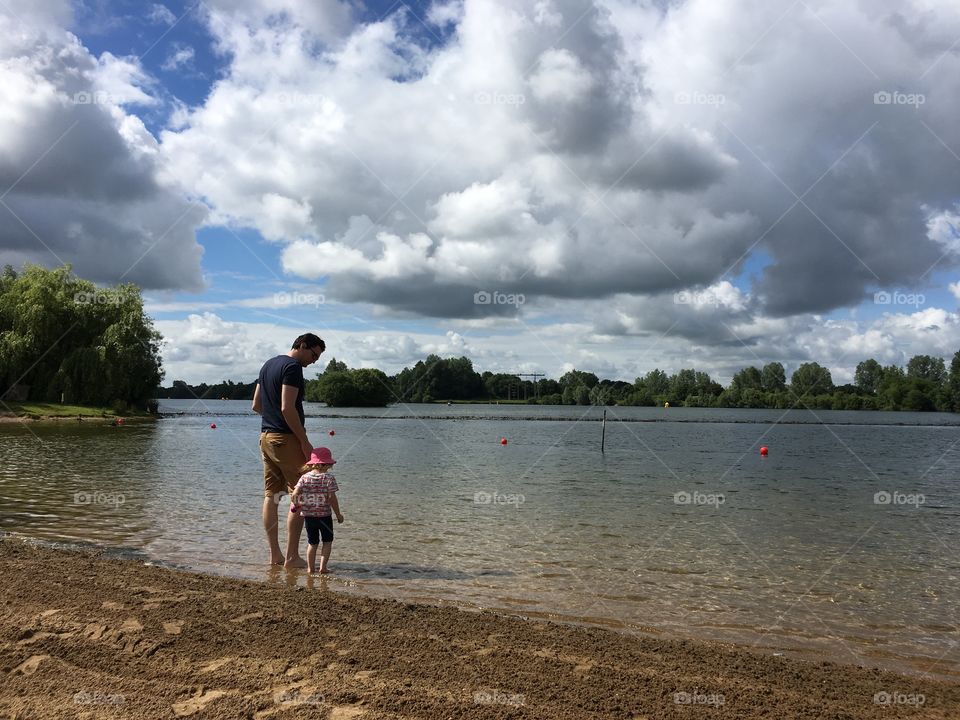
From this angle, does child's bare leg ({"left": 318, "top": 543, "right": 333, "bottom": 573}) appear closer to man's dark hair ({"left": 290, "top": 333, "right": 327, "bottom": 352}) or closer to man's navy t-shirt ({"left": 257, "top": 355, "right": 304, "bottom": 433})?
man's navy t-shirt ({"left": 257, "top": 355, "right": 304, "bottom": 433})

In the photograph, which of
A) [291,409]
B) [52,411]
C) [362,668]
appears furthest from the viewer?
[52,411]

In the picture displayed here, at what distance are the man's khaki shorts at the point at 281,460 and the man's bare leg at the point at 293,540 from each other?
0.41 m

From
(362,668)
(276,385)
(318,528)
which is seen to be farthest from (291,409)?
(362,668)

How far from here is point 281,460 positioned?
8969 mm

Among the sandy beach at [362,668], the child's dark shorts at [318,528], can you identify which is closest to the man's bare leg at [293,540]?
the child's dark shorts at [318,528]

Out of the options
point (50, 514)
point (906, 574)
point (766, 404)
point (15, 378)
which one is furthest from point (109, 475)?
point (766, 404)

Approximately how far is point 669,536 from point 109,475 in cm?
1787

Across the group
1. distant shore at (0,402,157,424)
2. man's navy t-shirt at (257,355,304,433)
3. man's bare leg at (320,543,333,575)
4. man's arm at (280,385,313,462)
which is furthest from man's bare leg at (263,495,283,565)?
distant shore at (0,402,157,424)

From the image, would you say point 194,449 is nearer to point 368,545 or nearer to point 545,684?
point 368,545

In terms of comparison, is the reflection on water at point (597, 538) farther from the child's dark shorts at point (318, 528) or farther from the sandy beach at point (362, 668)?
the sandy beach at point (362, 668)

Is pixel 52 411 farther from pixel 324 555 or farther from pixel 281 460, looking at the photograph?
pixel 281 460

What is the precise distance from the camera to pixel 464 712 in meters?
4.67

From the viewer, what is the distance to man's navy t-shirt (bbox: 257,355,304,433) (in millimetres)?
8656

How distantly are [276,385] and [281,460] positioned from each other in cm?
102
